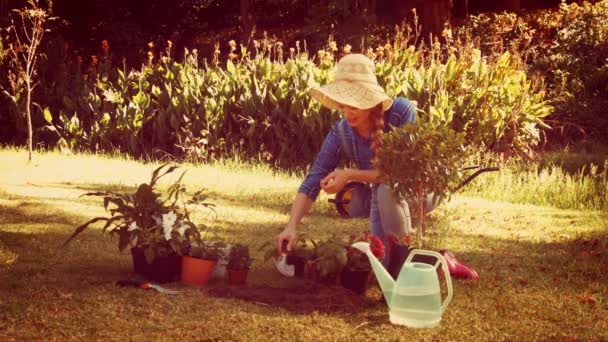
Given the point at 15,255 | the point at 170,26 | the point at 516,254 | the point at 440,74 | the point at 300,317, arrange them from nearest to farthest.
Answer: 1. the point at 300,317
2. the point at 15,255
3. the point at 516,254
4. the point at 440,74
5. the point at 170,26

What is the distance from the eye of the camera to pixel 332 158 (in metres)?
4.84

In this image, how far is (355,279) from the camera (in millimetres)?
4578

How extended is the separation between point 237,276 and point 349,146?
1006 millimetres

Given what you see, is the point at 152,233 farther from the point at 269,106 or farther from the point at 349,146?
the point at 269,106

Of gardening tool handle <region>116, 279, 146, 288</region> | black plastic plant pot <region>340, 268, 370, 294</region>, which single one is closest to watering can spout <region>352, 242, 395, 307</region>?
black plastic plant pot <region>340, 268, 370, 294</region>

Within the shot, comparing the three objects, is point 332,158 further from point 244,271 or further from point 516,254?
point 516,254

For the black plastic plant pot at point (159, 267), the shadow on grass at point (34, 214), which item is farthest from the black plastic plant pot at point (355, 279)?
the shadow on grass at point (34, 214)

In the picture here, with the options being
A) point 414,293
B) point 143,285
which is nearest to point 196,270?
point 143,285

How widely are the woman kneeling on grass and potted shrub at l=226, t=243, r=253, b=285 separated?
12.1 inches

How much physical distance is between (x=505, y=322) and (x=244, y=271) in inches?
59.0

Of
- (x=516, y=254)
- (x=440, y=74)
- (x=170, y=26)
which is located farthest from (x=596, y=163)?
(x=170, y=26)

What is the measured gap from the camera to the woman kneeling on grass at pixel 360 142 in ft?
14.7

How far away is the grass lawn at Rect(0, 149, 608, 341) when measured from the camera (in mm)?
4004

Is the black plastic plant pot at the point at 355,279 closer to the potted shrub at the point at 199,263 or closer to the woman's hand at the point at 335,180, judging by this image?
the woman's hand at the point at 335,180
